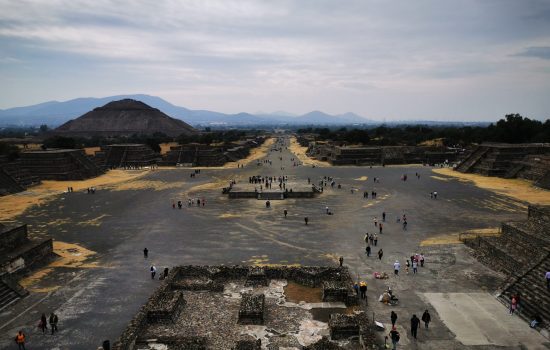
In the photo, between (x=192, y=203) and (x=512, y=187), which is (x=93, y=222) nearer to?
(x=192, y=203)

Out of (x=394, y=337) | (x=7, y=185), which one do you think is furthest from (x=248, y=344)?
(x=7, y=185)

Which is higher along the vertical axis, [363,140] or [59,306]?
[363,140]

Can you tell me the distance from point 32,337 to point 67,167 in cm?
4748

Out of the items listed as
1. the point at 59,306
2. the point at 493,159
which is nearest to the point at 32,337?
the point at 59,306

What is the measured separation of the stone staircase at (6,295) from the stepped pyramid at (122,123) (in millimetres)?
153253

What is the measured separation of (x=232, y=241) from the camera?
24766mm

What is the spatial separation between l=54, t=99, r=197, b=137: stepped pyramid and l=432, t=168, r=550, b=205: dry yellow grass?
133 meters

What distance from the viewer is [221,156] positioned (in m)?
76.5

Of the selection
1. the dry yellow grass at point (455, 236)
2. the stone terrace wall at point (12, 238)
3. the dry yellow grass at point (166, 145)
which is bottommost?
the dry yellow grass at point (455, 236)

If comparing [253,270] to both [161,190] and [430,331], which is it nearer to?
[430,331]

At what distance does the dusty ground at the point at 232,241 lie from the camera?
15.1 meters

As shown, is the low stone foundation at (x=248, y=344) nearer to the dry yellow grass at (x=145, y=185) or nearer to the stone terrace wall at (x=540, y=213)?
the stone terrace wall at (x=540, y=213)

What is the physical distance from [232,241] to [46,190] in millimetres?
32996

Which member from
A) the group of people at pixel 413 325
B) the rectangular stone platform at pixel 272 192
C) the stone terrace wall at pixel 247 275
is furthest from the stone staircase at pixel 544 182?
the group of people at pixel 413 325
